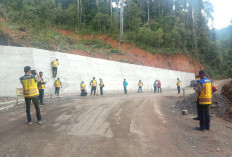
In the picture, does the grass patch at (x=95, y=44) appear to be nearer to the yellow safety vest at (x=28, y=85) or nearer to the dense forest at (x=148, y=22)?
the dense forest at (x=148, y=22)

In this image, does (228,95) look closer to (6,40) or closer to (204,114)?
(204,114)

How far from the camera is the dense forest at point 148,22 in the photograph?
3384cm

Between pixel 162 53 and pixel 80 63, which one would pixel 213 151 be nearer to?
pixel 80 63

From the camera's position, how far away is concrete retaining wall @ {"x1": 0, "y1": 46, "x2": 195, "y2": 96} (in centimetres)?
1260

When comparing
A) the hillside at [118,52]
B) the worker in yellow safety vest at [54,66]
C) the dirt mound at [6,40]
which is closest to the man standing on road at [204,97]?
the worker in yellow safety vest at [54,66]

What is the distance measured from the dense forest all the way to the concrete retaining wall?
37.3ft

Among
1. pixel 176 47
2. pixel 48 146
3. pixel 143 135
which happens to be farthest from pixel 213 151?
pixel 176 47

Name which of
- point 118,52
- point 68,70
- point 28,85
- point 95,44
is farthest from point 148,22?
point 28,85

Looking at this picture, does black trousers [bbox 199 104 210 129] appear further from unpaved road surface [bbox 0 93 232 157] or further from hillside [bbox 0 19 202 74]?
hillside [bbox 0 19 202 74]

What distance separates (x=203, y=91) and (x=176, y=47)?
125 feet

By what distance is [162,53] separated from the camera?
3816 cm

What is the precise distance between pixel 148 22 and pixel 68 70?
30791 mm

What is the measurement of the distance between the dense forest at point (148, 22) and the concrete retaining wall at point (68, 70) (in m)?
11.4

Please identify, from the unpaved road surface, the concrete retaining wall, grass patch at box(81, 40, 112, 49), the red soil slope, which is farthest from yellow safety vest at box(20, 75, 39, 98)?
grass patch at box(81, 40, 112, 49)
